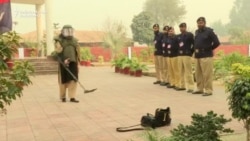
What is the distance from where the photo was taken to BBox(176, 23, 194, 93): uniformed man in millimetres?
9133

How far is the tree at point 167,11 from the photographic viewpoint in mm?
59031

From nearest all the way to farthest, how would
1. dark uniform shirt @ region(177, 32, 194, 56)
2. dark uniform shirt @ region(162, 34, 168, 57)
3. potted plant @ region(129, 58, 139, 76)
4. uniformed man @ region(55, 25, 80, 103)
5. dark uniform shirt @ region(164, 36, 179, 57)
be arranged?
uniformed man @ region(55, 25, 80, 103) → dark uniform shirt @ region(177, 32, 194, 56) → dark uniform shirt @ region(164, 36, 179, 57) → dark uniform shirt @ region(162, 34, 168, 57) → potted plant @ region(129, 58, 139, 76)

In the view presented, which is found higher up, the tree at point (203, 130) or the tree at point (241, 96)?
the tree at point (241, 96)

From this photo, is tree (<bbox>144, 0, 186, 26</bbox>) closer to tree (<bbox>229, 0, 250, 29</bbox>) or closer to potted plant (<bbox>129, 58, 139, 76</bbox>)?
tree (<bbox>229, 0, 250, 29</bbox>)

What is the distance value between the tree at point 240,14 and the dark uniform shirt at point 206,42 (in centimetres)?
6970

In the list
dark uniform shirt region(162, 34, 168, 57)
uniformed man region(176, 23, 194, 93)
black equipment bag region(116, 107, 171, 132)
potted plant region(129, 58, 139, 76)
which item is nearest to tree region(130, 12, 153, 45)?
potted plant region(129, 58, 139, 76)

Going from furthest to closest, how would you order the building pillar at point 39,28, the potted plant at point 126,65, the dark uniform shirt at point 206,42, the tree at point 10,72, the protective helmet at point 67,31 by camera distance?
the building pillar at point 39,28
the potted plant at point 126,65
the dark uniform shirt at point 206,42
the protective helmet at point 67,31
the tree at point 10,72

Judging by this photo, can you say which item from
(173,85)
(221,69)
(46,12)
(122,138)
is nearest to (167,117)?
(122,138)

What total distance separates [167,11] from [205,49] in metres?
51.4

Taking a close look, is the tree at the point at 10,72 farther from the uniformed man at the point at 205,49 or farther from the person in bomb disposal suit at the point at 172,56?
the person in bomb disposal suit at the point at 172,56

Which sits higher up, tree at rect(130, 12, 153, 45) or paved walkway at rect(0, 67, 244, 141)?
tree at rect(130, 12, 153, 45)

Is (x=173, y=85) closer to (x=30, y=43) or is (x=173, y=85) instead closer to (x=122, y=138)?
(x=122, y=138)

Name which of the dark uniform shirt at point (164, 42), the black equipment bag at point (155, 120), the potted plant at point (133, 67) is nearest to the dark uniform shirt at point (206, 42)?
the dark uniform shirt at point (164, 42)

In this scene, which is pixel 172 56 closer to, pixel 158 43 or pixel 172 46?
pixel 172 46
